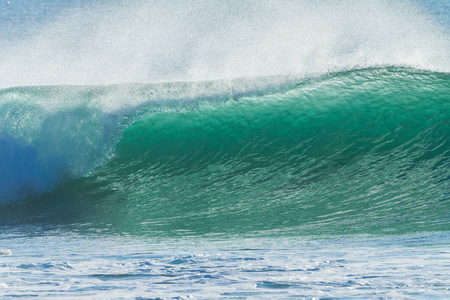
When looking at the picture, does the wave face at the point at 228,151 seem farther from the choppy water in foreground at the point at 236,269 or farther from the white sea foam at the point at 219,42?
the choppy water in foreground at the point at 236,269

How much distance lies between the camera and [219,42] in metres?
6.66

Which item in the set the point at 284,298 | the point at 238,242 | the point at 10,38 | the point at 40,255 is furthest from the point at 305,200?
the point at 10,38

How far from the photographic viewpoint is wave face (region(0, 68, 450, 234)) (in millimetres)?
4750

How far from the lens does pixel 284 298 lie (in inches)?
86.4

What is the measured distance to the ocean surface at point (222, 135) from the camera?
385 centimetres

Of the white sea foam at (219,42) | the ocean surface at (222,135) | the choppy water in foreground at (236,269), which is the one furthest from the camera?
the white sea foam at (219,42)

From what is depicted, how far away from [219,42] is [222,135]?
4.57ft

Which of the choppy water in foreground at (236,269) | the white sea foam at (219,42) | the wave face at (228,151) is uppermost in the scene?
the white sea foam at (219,42)

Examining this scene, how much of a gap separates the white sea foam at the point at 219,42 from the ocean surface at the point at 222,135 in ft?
0.06

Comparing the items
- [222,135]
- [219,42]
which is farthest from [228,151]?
[219,42]

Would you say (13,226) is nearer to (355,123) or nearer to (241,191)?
(241,191)

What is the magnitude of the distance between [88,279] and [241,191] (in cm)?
260

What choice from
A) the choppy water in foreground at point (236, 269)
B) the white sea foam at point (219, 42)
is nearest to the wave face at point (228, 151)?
the white sea foam at point (219, 42)

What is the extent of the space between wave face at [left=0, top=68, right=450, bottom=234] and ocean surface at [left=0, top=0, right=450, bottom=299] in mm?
19
